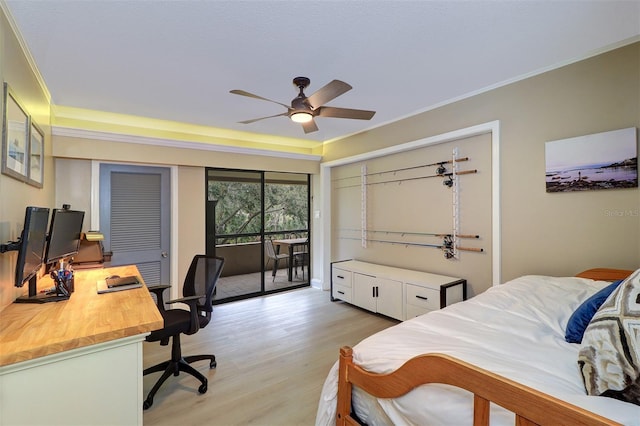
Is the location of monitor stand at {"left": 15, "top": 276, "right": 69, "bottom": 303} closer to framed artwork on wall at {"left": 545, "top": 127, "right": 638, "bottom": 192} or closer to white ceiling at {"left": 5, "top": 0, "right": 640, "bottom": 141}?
white ceiling at {"left": 5, "top": 0, "right": 640, "bottom": 141}

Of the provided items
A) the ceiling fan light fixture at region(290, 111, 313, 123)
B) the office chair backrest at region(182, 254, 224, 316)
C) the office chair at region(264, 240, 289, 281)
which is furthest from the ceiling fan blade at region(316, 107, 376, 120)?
the office chair at region(264, 240, 289, 281)

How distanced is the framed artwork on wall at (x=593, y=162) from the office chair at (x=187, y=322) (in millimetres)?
3013

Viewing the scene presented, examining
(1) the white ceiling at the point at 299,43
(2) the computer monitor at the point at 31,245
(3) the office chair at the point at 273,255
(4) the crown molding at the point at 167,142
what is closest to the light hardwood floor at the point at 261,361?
(3) the office chair at the point at 273,255

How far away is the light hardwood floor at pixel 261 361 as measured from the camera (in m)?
2.02

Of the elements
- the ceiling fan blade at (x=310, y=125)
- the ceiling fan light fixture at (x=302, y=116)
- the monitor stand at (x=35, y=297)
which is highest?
the ceiling fan blade at (x=310, y=125)

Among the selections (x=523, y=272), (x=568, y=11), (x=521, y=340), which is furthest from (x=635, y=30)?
(x=521, y=340)

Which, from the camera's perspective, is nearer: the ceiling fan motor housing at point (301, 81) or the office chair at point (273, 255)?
the ceiling fan motor housing at point (301, 81)

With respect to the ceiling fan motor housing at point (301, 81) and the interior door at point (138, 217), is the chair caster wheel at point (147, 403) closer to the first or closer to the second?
the interior door at point (138, 217)

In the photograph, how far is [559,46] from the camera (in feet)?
7.11

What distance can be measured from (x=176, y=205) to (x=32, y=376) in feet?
10.1

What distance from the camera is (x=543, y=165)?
2.55 meters

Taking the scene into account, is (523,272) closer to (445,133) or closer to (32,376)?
(445,133)

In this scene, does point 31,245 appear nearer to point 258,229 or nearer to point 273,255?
point 258,229

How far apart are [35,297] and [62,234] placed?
466 millimetres
